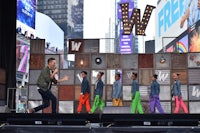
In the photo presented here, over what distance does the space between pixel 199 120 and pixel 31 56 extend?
324 inches

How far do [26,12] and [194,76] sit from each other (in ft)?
78.8

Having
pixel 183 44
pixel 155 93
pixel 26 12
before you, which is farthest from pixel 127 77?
pixel 26 12

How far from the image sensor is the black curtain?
10578 mm

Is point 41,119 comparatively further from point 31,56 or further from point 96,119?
point 31,56

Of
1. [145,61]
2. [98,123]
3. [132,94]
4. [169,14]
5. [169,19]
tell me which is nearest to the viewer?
[98,123]

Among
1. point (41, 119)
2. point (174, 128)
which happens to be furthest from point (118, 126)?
point (41, 119)

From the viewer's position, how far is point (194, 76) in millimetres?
11500

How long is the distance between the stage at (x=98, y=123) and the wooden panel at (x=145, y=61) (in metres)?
7.15

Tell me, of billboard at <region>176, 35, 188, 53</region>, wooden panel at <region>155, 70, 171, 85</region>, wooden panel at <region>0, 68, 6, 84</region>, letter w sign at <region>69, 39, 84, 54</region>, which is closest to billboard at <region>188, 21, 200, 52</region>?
billboard at <region>176, 35, 188, 53</region>

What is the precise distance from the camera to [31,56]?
38.7ft

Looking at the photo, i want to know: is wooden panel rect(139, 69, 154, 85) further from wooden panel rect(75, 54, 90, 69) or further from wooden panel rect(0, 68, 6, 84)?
wooden panel rect(0, 68, 6, 84)

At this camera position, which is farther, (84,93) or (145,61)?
(145,61)

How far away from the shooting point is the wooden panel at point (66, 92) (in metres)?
11.7

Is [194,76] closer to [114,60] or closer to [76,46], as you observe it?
[114,60]
